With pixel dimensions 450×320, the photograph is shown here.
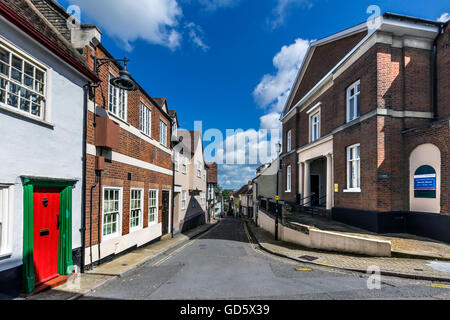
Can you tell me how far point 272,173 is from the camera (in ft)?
91.6

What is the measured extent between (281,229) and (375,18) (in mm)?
11361

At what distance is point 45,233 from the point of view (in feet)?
18.4

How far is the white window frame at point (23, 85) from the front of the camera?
4.76 meters

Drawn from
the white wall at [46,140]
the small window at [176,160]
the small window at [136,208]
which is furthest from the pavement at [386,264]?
the small window at [176,160]

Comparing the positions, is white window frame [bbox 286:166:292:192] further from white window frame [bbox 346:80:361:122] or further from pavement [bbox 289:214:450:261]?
pavement [bbox 289:214:450:261]

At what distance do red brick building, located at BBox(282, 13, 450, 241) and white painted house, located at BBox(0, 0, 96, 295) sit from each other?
11.4 metres

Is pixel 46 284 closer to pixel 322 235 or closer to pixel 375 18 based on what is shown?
pixel 322 235

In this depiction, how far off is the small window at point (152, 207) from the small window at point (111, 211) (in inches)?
111

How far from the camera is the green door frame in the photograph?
16.4ft

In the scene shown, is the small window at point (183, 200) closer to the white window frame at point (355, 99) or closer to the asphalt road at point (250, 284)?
the asphalt road at point (250, 284)

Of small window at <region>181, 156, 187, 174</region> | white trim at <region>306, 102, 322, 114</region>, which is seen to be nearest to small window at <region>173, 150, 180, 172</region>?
small window at <region>181, 156, 187, 174</region>

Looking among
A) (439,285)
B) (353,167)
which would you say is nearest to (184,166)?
(353,167)

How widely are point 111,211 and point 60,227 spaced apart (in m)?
2.32
